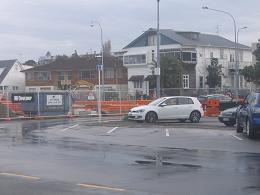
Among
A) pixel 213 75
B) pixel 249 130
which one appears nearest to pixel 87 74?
pixel 213 75

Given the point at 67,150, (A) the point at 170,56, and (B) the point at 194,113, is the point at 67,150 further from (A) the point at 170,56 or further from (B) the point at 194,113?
(A) the point at 170,56

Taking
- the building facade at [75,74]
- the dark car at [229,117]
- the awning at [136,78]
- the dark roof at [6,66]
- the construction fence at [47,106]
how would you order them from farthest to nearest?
the dark roof at [6,66], the building facade at [75,74], the awning at [136,78], the construction fence at [47,106], the dark car at [229,117]

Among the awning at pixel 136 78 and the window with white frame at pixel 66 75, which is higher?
the window with white frame at pixel 66 75

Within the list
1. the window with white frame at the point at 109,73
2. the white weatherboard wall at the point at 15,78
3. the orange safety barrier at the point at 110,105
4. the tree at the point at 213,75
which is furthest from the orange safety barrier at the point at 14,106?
the white weatherboard wall at the point at 15,78

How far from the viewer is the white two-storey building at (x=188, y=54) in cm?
8306

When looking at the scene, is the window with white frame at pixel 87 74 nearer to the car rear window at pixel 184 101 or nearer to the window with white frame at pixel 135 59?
the window with white frame at pixel 135 59

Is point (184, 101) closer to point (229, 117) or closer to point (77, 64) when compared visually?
point (229, 117)

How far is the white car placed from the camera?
100ft

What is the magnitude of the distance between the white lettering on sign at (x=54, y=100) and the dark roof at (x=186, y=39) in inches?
1742

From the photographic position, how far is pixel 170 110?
30719 mm

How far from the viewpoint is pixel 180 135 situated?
878 inches

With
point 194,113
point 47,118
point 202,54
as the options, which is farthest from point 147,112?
point 202,54

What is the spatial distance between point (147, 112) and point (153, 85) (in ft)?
162

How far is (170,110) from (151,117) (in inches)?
41.3
